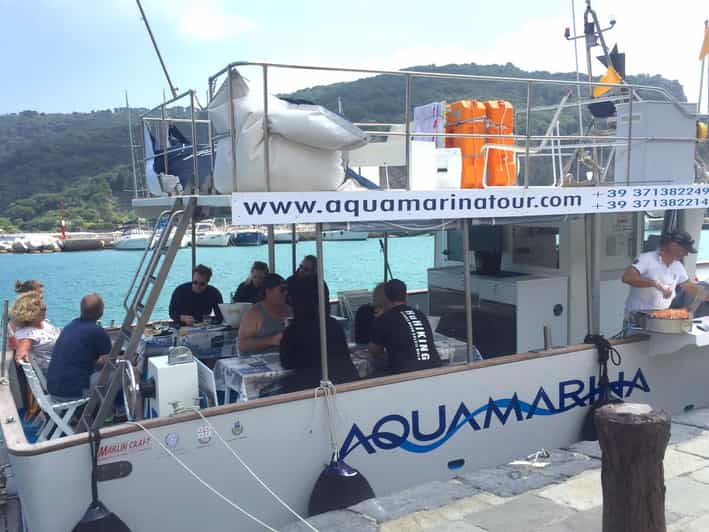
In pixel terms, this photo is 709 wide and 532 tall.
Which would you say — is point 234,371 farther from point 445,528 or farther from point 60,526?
point 445,528

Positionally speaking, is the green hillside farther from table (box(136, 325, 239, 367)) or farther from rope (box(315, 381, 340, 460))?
rope (box(315, 381, 340, 460))

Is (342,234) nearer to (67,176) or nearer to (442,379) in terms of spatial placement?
(442,379)

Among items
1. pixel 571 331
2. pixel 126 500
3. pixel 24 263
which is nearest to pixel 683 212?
pixel 571 331

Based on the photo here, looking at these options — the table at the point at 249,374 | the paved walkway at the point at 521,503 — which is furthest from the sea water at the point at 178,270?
the paved walkway at the point at 521,503

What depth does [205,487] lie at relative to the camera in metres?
4.21

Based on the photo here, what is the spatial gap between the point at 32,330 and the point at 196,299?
1896mm

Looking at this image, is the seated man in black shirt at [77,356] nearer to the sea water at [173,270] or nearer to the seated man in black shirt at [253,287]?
the seated man in black shirt at [253,287]

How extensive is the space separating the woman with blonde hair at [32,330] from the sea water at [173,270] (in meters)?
14.9

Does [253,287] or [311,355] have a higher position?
[253,287]

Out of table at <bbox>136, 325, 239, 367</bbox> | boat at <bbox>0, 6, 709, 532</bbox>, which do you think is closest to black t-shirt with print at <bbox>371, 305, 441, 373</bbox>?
boat at <bbox>0, 6, 709, 532</bbox>

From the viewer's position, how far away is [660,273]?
587 cm

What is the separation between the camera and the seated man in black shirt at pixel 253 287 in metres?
7.24

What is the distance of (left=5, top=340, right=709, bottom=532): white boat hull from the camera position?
3854 millimetres

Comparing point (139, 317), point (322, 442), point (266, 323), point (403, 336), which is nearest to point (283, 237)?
point (266, 323)
